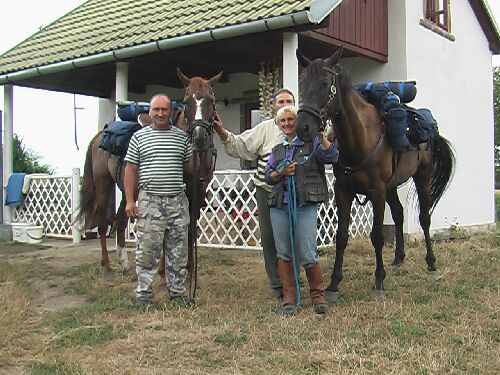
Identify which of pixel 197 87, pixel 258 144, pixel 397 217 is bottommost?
pixel 397 217

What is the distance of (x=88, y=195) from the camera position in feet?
23.5

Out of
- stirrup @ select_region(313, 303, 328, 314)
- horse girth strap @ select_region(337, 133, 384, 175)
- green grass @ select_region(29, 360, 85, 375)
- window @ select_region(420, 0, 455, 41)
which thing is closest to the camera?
green grass @ select_region(29, 360, 85, 375)

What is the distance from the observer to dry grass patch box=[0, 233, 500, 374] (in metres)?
3.47

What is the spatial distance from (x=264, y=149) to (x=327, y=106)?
29.1 inches

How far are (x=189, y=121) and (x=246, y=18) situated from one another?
11.4 ft

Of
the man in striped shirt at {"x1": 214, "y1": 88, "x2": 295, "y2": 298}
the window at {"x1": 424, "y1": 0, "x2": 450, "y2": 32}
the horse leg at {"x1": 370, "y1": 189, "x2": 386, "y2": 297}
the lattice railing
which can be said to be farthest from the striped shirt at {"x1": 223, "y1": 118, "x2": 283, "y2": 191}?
the window at {"x1": 424, "y1": 0, "x2": 450, "y2": 32}

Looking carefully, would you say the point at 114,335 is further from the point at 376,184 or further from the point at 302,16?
the point at 302,16

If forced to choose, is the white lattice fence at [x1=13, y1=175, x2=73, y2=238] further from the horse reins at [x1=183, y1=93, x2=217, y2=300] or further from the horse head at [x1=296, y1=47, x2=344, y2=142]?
the horse head at [x1=296, y1=47, x2=344, y2=142]

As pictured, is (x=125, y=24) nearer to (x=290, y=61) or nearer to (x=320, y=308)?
(x=290, y=61)

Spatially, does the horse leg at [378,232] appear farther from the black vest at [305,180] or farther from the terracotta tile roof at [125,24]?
the terracotta tile roof at [125,24]

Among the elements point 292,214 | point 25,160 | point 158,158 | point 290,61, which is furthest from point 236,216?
point 25,160

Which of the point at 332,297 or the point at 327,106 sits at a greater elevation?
the point at 327,106

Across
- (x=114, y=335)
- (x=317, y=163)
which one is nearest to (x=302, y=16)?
(x=317, y=163)

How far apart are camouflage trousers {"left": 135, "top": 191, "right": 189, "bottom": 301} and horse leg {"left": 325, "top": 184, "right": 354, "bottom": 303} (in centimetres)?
136
